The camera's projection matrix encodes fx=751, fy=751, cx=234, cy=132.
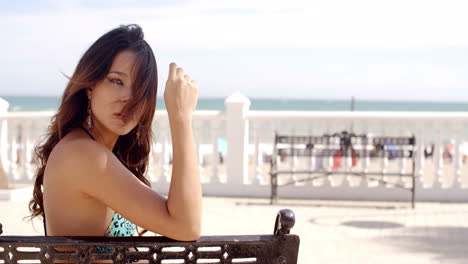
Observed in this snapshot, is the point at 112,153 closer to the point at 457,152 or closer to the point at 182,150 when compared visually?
the point at 182,150

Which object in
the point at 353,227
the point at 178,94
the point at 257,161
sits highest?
the point at 178,94

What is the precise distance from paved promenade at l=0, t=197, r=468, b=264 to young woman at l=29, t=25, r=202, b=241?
4.21 metres

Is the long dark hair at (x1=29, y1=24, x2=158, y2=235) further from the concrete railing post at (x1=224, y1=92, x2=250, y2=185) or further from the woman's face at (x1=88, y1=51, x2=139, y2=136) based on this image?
the concrete railing post at (x1=224, y1=92, x2=250, y2=185)

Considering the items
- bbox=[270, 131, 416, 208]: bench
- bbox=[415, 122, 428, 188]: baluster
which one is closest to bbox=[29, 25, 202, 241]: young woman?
bbox=[270, 131, 416, 208]: bench

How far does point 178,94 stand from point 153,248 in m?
0.43

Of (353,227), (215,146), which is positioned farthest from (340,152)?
(353,227)

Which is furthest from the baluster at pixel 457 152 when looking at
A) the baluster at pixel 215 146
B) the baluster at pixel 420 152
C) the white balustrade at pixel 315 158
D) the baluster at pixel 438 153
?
the baluster at pixel 215 146

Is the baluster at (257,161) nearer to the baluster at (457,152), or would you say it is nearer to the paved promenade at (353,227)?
the paved promenade at (353,227)

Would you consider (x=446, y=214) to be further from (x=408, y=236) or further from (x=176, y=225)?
(x=176, y=225)

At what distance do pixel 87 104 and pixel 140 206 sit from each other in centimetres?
51

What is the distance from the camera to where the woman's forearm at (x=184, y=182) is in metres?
2.13

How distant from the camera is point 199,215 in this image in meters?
2.18

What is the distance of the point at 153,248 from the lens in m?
2.02

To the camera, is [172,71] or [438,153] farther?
[438,153]
